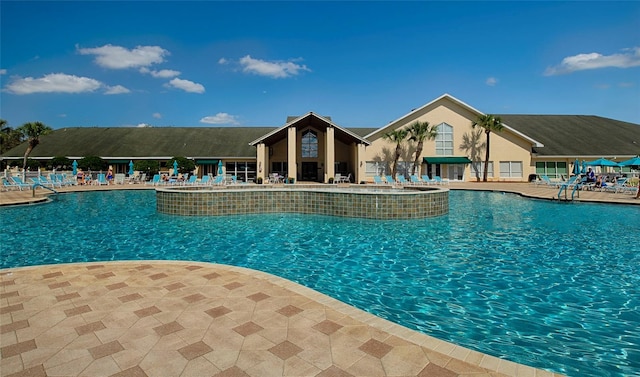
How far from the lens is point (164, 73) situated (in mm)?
43594

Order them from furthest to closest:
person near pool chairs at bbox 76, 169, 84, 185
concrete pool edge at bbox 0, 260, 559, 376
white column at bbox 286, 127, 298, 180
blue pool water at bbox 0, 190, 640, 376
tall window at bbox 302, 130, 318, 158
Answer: tall window at bbox 302, 130, 318, 158 → person near pool chairs at bbox 76, 169, 84, 185 → white column at bbox 286, 127, 298, 180 → blue pool water at bbox 0, 190, 640, 376 → concrete pool edge at bbox 0, 260, 559, 376

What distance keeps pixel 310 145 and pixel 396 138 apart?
28.8ft

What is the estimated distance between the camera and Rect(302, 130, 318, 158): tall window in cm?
3444

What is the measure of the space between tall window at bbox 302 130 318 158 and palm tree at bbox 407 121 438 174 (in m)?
9.68

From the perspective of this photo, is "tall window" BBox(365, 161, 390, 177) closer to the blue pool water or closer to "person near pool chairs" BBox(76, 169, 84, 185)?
the blue pool water

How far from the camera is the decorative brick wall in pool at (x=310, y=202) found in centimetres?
1284

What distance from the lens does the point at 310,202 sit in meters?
14.4

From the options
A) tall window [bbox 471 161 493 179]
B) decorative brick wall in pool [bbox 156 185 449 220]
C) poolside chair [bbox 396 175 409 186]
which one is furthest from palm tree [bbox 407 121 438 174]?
decorative brick wall in pool [bbox 156 185 449 220]

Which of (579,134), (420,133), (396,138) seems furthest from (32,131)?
(579,134)

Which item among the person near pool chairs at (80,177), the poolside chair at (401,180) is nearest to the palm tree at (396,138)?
the poolside chair at (401,180)

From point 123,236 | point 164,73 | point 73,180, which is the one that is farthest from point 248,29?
point 164,73

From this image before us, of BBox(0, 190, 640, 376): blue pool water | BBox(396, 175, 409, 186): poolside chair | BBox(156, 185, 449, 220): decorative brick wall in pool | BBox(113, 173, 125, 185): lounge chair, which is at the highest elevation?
BBox(113, 173, 125, 185): lounge chair

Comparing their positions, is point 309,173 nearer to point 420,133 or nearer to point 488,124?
point 420,133

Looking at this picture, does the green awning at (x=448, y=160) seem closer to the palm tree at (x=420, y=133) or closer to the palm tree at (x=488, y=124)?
the palm tree at (x=420, y=133)
